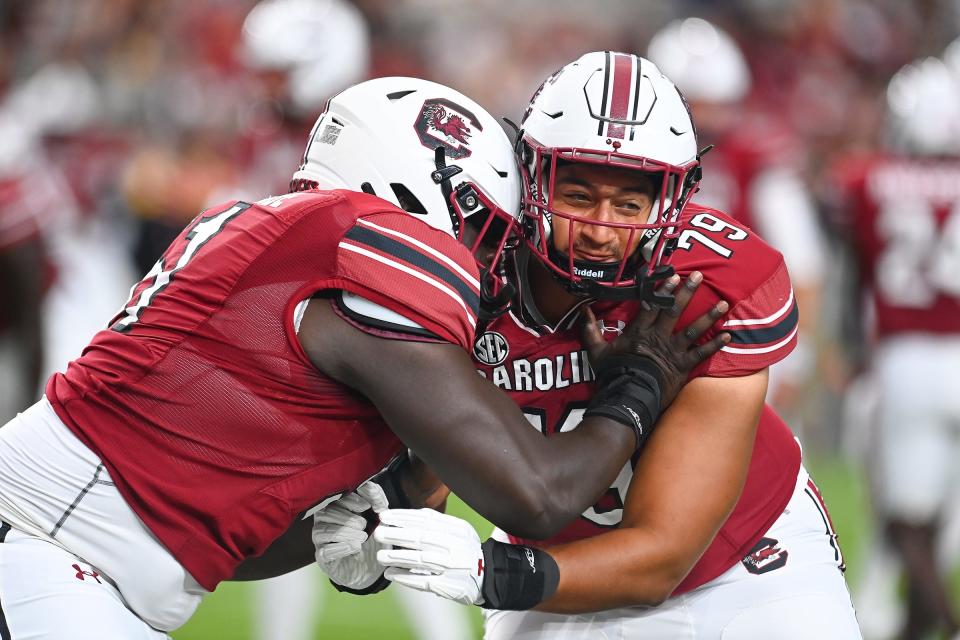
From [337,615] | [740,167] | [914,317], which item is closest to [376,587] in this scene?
[337,615]

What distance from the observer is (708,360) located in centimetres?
252

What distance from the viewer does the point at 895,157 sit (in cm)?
530

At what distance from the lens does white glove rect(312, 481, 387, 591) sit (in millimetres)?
2467

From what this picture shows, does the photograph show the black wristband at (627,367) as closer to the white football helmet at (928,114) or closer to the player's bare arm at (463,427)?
the player's bare arm at (463,427)

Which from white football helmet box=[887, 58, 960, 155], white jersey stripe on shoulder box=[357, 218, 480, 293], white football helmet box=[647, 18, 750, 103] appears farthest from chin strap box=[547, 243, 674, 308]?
white football helmet box=[647, 18, 750, 103]

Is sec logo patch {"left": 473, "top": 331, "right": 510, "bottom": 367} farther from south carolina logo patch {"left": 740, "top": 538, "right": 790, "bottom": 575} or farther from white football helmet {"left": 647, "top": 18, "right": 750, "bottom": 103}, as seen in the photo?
white football helmet {"left": 647, "top": 18, "right": 750, "bottom": 103}

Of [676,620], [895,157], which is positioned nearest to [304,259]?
[676,620]

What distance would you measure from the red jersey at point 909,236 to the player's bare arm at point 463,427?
329 centimetres

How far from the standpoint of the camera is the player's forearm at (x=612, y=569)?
92.6 inches

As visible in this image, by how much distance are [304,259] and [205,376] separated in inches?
10.0

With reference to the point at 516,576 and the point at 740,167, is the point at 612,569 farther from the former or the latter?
the point at 740,167

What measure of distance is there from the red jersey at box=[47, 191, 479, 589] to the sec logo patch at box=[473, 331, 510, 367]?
40cm

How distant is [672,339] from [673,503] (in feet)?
1.01

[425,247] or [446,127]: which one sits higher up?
[446,127]
